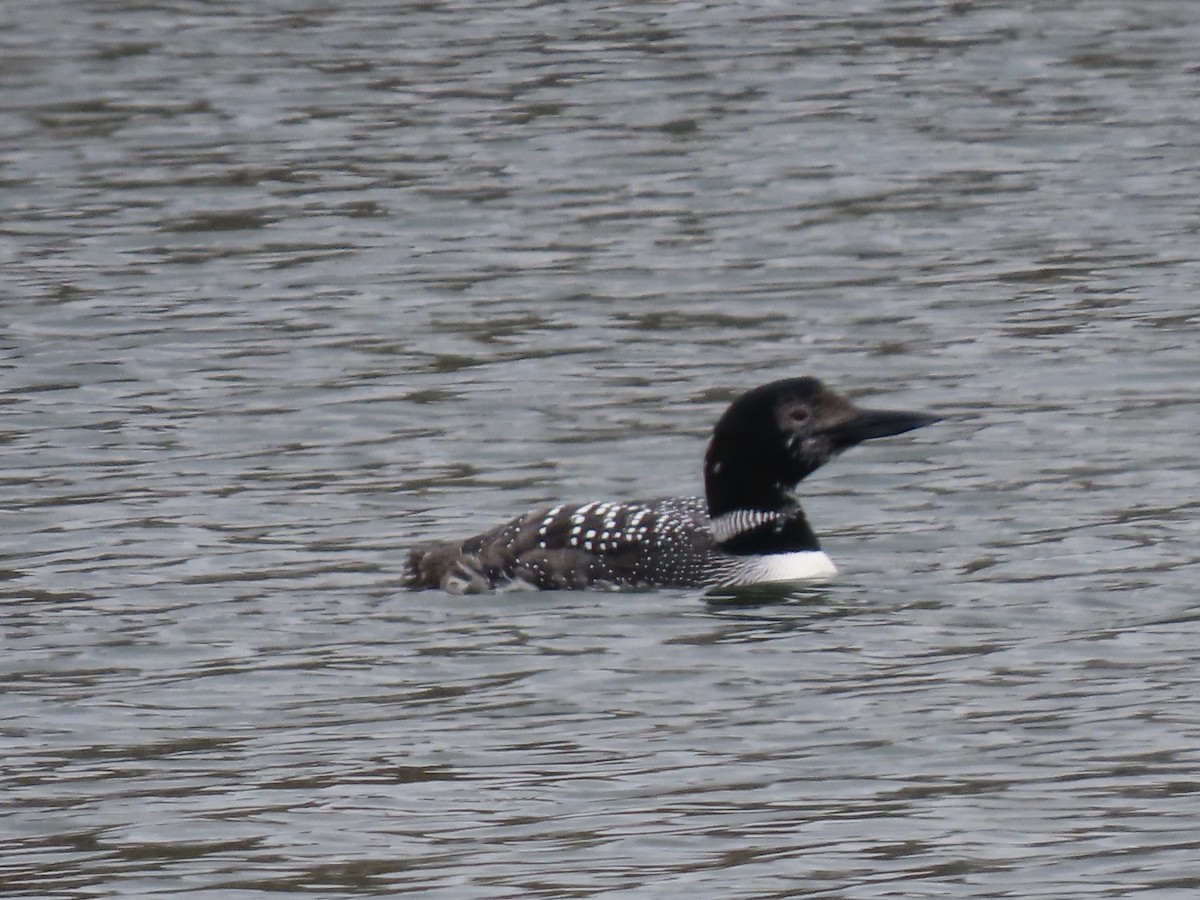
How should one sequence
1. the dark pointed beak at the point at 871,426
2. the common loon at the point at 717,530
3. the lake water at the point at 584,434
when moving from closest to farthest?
1. the lake water at the point at 584,434
2. the common loon at the point at 717,530
3. the dark pointed beak at the point at 871,426

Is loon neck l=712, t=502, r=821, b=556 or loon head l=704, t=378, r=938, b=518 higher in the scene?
loon head l=704, t=378, r=938, b=518

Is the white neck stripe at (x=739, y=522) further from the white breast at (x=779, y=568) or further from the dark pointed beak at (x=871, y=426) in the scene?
the dark pointed beak at (x=871, y=426)

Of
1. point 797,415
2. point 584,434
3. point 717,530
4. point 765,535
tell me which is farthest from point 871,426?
point 584,434

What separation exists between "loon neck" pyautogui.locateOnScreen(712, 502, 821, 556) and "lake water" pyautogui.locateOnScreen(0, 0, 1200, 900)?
Answer: 0.79ft

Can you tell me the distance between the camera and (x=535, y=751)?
311 inches

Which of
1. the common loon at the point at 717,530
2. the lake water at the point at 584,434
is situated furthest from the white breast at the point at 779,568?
the lake water at the point at 584,434

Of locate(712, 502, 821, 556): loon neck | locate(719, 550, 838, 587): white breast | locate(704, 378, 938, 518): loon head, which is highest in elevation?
locate(704, 378, 938, 518): loon head

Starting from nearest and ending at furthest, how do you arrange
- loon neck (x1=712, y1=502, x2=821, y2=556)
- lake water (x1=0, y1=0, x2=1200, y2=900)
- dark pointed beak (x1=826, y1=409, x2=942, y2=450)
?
1. lake water (x1=0, y1=0, x2=1200, y2=900)
2. loon neck (x1=712, y1=502, x2=821, y2=556)
3. dark pointed beak (x1=826, y1=409, x2=942, y2=450)

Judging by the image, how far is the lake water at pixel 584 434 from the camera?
7.29 m

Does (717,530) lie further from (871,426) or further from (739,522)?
(871,426)

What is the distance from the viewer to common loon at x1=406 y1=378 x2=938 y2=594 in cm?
1000

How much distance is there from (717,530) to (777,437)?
1.30ft

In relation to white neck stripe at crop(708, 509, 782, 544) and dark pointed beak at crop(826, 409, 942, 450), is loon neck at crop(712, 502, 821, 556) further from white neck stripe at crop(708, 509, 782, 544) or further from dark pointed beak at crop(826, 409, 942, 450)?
dark pointed beak at crop(826, 409, 942, 450)

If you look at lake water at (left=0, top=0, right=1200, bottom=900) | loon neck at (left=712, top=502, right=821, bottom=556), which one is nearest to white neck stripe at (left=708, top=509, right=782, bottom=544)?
loon neck at (left=712, top=502, right=821, bottom=556)
